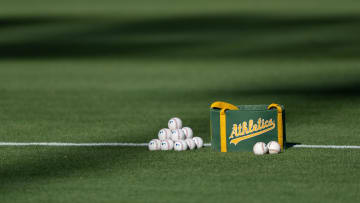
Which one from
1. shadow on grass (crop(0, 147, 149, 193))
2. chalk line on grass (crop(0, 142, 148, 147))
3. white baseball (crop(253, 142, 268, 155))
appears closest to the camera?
shadow on grass (crop(0, 147, 149, 193))

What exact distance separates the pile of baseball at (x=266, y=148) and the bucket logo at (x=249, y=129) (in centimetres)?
13

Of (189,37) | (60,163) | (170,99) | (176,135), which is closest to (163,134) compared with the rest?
(176,135)

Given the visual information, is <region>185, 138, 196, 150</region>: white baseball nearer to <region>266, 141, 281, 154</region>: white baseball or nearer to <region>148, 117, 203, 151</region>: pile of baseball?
<region>148, 117, 203, 151</region>: pile of baseball

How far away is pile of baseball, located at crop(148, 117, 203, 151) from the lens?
27.3 ft

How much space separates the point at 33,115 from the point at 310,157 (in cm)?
470

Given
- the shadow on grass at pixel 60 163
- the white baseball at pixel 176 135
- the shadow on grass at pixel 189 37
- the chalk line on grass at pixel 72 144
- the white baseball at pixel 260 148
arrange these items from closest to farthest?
the shadow on grass at pixel 60 163 < the white baseball at pixel 260 148 < the white baseball at pixel 176 135 < the chalk line on grass at pixel 72 144 < the shadow on grass at pixel 189 37

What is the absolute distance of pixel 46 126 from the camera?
33.9 ft

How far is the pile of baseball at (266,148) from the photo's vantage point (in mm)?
7938

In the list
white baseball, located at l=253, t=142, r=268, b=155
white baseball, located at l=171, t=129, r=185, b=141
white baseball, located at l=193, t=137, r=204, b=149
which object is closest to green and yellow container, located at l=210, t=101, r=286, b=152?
white baseball, located at l=253, t=142, r=268, b=155

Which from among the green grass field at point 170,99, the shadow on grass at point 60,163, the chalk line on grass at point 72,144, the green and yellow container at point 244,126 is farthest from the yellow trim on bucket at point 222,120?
the chalk line on grass at point 72,144

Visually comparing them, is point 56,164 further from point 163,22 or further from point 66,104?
point 163,22

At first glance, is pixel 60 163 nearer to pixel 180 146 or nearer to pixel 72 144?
pixel 72 144

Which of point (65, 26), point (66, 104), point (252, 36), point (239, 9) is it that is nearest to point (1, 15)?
point (65, 26)

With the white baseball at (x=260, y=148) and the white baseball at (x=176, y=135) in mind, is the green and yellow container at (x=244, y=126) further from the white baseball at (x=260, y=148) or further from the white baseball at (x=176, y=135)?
the white baseball at (x=176, y=135)
